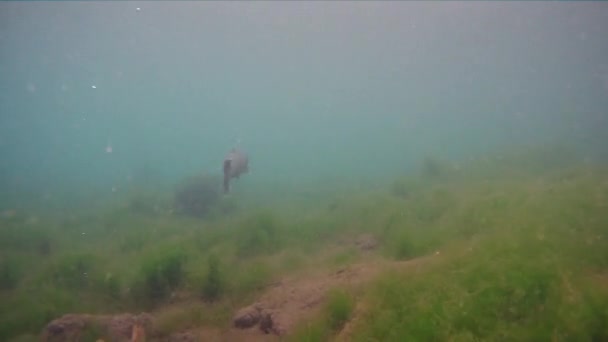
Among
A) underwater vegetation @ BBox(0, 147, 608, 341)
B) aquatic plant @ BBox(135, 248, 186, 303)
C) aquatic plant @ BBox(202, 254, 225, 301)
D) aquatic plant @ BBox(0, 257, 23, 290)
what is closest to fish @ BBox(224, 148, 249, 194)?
underwater vegetation @ BBox(0, 147, 608, 341)

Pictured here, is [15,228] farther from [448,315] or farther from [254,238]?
[448,315]

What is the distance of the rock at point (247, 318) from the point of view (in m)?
6.44

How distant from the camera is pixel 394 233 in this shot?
9.73m

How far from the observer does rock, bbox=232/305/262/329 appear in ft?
21.1

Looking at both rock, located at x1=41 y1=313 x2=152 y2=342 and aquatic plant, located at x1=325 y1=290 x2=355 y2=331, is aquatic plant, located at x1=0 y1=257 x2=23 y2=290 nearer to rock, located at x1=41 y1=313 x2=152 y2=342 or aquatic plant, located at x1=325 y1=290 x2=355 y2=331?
rock, located at x1=41 y1=313 x2=152 y2=342

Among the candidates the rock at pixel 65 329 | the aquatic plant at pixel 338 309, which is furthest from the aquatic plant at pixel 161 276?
the aquatic plant at pixel 338 309

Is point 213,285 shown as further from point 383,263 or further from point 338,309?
point 383,263

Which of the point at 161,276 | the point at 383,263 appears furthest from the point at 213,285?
the point at 383,263

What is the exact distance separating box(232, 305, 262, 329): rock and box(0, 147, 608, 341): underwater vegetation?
0.30 metres

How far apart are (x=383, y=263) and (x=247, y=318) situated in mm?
2741

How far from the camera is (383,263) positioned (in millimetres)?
7621

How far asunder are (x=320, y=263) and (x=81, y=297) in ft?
16.8

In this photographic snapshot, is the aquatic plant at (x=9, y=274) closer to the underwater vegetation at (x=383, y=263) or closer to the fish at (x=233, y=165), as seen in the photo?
the underwater vegetation at (x=383, y=263)

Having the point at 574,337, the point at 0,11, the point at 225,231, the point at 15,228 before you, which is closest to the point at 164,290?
the point at 225,231
